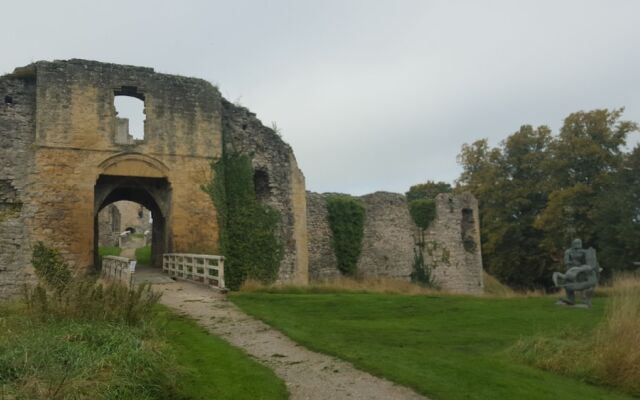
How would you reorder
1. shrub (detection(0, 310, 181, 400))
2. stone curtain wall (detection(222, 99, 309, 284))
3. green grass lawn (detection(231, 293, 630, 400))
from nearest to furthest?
1. shrub (detection(0, 310, 181, 400))
2. green grass lawn (detection(231, 293, 630, 400))
3. stone curtain wall (detection(222, 99, 309, 284))

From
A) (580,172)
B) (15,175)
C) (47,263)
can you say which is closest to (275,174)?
(47,263)

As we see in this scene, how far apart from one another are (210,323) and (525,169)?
1108 inches

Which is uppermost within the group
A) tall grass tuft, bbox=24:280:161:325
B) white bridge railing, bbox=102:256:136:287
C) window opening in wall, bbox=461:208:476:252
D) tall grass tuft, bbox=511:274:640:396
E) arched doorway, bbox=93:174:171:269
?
arched doorway, bbox=93:174:171:269

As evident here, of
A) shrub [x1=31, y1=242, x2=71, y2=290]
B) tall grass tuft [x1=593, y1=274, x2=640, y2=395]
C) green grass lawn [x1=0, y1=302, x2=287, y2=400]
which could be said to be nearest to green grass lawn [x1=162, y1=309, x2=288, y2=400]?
green grass lawn [x1=0, y1=302, x2=287, y2=400]

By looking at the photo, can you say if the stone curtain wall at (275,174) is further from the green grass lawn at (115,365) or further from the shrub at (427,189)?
the shrub at (427,189)

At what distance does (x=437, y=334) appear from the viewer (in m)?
9.40

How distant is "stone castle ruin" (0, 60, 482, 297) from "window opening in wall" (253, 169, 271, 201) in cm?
4

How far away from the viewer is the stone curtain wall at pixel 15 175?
15.8m

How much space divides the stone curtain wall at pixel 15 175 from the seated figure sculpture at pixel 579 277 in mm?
14035

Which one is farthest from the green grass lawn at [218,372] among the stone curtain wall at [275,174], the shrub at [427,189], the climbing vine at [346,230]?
the shrub at [427,189]

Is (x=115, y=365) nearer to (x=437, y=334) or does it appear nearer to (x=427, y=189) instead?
(x=437, y=334)

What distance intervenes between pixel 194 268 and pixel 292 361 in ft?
27.3

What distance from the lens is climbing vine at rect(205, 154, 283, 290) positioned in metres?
18.5

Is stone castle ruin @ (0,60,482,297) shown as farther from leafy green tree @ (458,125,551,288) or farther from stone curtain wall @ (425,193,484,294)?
leafy green tree @ (458,125,551,288)
